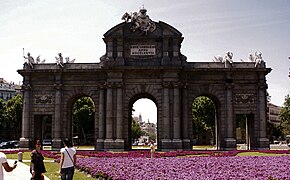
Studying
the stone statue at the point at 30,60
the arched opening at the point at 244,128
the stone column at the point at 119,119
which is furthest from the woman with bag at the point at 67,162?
the arched opening at the point at 244,128

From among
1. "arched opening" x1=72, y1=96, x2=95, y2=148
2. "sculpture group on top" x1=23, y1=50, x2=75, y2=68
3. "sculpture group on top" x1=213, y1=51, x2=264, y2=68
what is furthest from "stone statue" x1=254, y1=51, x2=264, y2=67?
"arched opening" x1=72, y1=96, x2=95, y2=148

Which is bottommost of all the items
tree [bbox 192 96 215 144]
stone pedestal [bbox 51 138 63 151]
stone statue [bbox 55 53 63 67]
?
stone pedestal [bbox 51 138 63 151]

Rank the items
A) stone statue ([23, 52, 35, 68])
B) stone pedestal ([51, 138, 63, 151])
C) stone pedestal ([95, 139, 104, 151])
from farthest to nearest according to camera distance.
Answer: stone statue ([23, 52, 35, 68])
stone pedestal ([51, 138, 63, 151])
stone pedestal ([95, 139, 104, 151])

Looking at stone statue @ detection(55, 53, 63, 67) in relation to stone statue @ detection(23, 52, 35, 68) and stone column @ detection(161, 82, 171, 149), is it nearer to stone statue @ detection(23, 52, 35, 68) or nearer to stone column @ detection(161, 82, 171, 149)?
stone statue @ detection(23, 52, 35, 68)

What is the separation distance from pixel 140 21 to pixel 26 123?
19.8 meters

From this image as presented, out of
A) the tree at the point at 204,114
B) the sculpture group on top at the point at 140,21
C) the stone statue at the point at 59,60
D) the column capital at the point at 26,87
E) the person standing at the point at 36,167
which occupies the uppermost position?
the sculpture group on top at the point at 140,21

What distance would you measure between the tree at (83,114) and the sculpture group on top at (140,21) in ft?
150

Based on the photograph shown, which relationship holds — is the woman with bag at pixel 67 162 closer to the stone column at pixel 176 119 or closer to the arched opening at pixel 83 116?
the stone column at pixel 176 119

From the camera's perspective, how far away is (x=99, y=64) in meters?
48.5

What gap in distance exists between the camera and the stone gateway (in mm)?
46312

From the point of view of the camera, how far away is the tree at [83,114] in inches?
3583

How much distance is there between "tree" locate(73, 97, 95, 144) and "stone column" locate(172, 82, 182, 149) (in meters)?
47.8

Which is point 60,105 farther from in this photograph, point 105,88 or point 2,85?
point 2,85

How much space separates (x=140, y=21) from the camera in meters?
47.3
